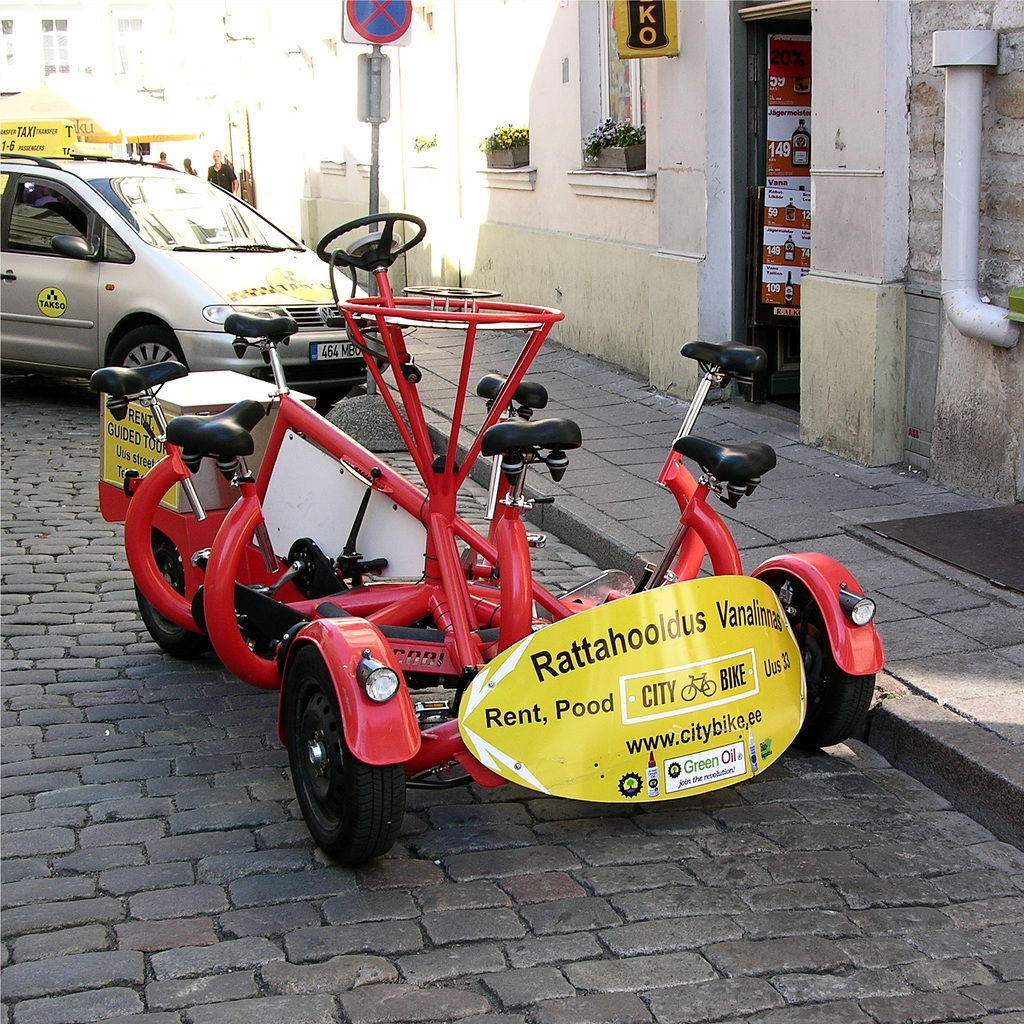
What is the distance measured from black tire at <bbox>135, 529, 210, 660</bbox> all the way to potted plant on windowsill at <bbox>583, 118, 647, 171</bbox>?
635 centimetres

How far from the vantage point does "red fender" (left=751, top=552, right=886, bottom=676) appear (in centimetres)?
408

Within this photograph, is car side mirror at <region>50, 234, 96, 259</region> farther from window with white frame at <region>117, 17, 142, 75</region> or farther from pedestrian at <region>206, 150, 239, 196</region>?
window with white frame at <region>117, 17, 142, 75</region>

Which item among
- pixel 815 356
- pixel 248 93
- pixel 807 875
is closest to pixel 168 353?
pixel 815 356

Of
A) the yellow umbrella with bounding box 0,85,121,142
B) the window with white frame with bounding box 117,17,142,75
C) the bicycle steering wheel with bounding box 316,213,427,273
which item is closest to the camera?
the bicycle steering wheel with bounding box 316,213,427,273

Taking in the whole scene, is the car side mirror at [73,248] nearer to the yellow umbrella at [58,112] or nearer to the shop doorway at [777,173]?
the shop doorway at [777,173]

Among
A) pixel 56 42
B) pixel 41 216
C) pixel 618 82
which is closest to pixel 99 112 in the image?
pixel 41 216

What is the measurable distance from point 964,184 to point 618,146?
15.2 feet

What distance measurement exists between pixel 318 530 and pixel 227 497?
0.66 meters

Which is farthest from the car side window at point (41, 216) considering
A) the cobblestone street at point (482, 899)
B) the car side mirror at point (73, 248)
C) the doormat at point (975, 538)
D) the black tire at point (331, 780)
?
the black tire at point (331, 780)

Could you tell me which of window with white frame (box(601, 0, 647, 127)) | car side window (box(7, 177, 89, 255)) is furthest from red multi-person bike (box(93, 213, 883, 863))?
window with white frame (box(601, 0, 647, 127))

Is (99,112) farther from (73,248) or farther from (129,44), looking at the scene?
(129,44)

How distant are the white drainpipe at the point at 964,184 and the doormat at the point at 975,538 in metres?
0.84

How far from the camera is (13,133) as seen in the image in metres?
19.1

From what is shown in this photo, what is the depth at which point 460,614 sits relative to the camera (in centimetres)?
411
